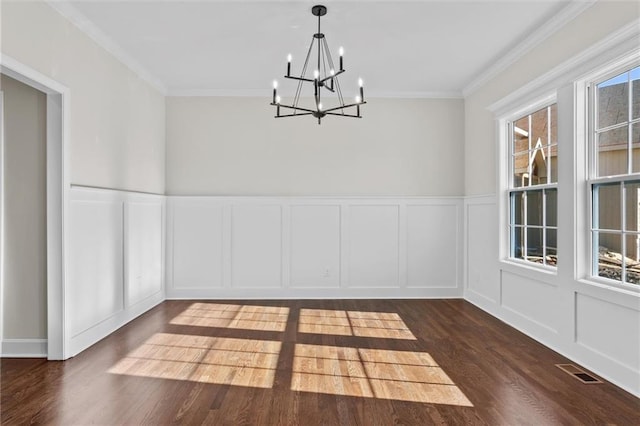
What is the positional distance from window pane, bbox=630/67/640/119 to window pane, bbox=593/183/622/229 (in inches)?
19.9

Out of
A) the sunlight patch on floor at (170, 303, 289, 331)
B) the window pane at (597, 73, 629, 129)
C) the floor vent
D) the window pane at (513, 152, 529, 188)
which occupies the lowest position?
the floor vent

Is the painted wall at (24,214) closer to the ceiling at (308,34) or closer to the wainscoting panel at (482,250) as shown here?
the ceiling at (308,34)

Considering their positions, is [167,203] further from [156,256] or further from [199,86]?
[199,86]

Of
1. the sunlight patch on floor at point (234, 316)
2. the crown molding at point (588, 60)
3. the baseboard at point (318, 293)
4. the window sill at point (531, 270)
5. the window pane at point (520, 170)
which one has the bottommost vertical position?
the sunlight patch on floor at point (234, 316)

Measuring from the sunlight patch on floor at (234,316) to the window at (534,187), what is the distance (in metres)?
2.64

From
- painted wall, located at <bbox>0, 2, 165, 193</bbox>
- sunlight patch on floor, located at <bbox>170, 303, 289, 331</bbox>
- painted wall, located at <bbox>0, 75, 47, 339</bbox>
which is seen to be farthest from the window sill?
painted wall, located at <bbox>0, 75, 47, 339</bbox>

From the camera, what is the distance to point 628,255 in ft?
9.39

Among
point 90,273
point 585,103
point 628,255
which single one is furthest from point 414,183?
point 90,273

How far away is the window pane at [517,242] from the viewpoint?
14.1 ft

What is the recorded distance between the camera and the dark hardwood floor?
2393mm

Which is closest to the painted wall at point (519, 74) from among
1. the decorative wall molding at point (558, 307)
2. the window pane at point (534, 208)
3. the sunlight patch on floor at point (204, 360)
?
the decorative wall molding at point (558, 307)

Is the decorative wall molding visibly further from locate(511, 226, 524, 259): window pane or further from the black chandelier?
the black chandelier

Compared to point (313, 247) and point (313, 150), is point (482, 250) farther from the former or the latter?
point (313, 150)

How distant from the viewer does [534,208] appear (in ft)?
13.2
